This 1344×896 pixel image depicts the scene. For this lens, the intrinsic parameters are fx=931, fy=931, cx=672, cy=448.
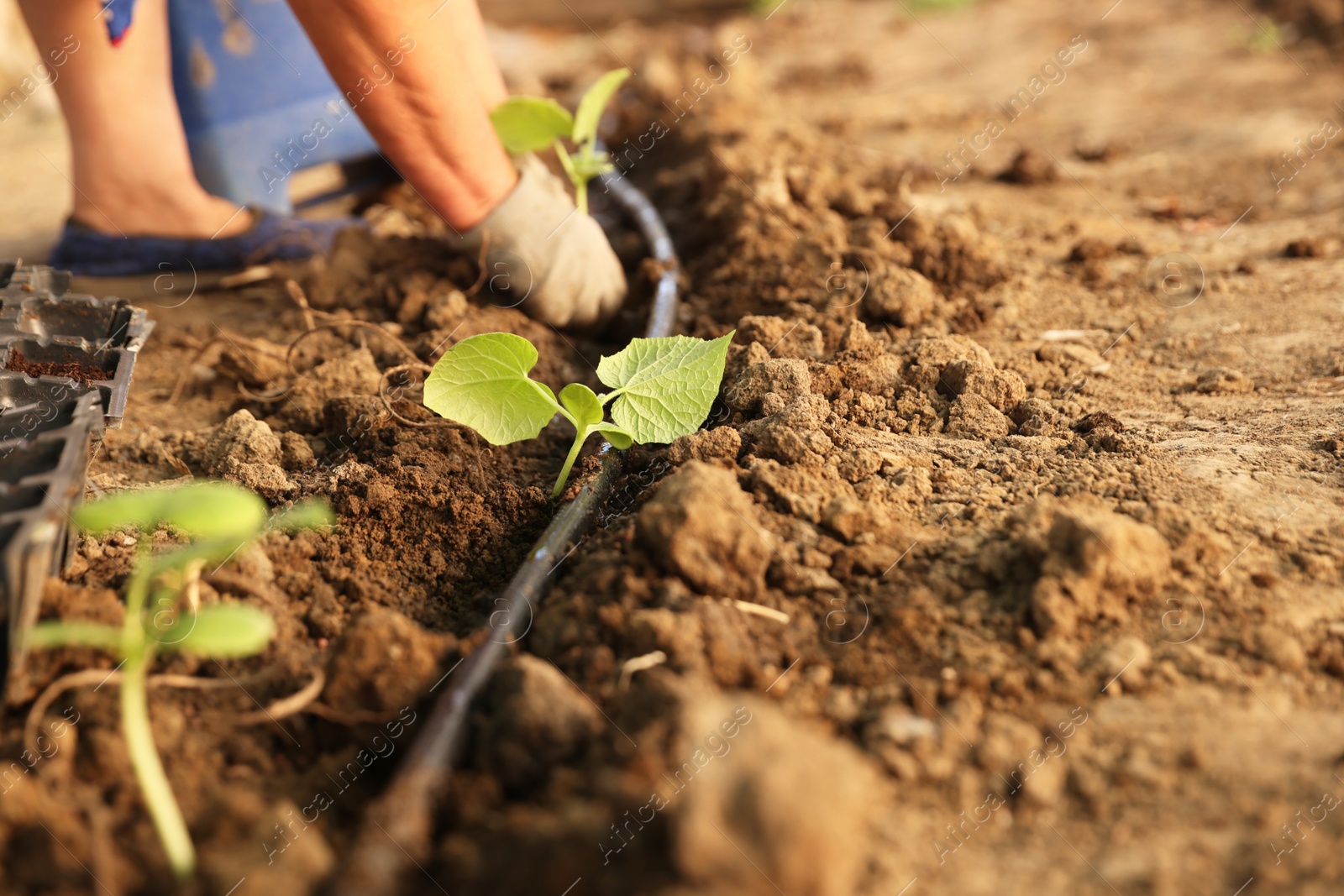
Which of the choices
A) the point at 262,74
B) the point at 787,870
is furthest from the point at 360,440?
the point at 262,74

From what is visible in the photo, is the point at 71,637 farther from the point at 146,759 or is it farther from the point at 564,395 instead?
the point at 564,395

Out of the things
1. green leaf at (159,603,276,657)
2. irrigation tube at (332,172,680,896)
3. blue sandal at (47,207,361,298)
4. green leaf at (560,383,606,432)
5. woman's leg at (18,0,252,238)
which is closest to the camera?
irrigation tube at (332,172,680,896)

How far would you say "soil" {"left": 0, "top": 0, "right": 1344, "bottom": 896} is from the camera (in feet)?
3.43

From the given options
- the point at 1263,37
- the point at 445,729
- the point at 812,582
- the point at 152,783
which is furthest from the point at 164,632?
the point at 1263,37

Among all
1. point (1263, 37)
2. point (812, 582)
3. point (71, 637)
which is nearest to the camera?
point (71, 637)

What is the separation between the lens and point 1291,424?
1839 mm

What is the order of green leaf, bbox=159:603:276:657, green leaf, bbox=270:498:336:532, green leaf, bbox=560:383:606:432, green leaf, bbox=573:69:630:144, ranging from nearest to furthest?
1. green leaf, bbox=159:603:276:657
2. green leaf, bbox=270:498:336:532
3. green leaf, bbox=560:383:606:432
4. green leaf, bbox=573:69:630:144

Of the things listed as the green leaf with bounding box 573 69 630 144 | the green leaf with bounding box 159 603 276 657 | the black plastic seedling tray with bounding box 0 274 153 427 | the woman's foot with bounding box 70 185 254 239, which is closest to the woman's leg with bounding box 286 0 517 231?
the green leaf with bounding box 573 69 630 144

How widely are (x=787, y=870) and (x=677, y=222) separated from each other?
239 cm

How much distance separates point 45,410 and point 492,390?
2.43 ft

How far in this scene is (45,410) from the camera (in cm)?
156

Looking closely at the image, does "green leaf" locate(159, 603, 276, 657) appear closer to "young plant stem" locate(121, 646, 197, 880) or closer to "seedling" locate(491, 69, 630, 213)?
"young plant stem" locate(121, 646, 197, 880)

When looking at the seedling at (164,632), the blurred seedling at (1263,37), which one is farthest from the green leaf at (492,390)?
the blurred seedling at (1263,37)

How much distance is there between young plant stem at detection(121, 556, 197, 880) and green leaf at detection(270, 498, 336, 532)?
40 centimetres
